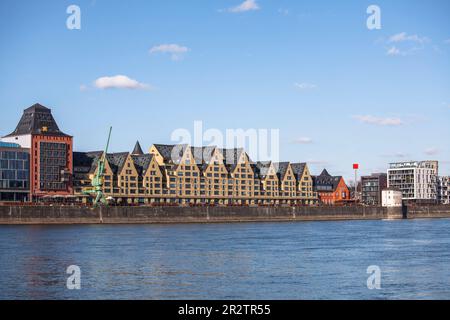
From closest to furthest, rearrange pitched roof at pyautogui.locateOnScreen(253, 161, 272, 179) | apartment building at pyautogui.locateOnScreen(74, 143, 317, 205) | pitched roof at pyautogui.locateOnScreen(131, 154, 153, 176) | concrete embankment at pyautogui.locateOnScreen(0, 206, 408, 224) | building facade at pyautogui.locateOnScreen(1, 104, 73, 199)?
1. concrete embankment at pyautogui.locateOnScreen(0, 206, 408, 224)
2. building facade at pyautogui.locateOnScreen(1, 104, 73, 199)
3. apartment building at pyautogui.locateOnScreen(74, 143, 317, 205)
4. pitched roof at pyautogui.locateOnScreen(131, 154, 153, 176)
5. pitched roof at pyautogui.locateOnScreen(253, 161, 272, 179)

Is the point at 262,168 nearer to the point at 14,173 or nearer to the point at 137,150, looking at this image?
the point at 137,150

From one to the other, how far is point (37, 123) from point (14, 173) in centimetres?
1330

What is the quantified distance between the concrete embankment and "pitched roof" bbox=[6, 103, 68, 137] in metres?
25.9

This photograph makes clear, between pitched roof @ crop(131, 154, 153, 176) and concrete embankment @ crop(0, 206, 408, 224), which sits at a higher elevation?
pitched roof @ crop(131, 154, 153, 176)

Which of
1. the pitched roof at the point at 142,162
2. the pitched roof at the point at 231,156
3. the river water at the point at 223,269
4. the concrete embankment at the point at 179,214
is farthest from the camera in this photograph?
the pitched roof at the point at 231,156

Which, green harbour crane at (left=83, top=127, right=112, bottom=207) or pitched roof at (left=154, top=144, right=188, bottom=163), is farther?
pitched roof at (left=154, top=144, right=188, bottom=163)

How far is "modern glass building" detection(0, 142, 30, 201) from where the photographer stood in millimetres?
144375

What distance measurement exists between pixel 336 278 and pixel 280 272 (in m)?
4.68

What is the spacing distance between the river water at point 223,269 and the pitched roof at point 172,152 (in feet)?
303

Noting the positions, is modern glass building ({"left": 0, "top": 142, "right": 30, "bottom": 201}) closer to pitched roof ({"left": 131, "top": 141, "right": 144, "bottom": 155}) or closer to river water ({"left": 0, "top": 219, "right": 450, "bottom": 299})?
pitched roof ({"left": 131, "top": 141, "right": 144, "bottom": 155})

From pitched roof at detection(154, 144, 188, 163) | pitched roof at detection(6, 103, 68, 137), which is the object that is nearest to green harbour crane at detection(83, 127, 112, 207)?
pitched roof at detection(6, 103, 68, 137)

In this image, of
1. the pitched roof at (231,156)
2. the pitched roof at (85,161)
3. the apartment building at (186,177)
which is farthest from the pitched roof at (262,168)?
the pitched roof at (85,161)

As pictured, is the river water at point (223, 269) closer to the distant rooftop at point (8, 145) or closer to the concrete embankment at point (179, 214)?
the concrete embankment at point (179, 214)

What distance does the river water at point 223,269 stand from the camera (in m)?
41.4
